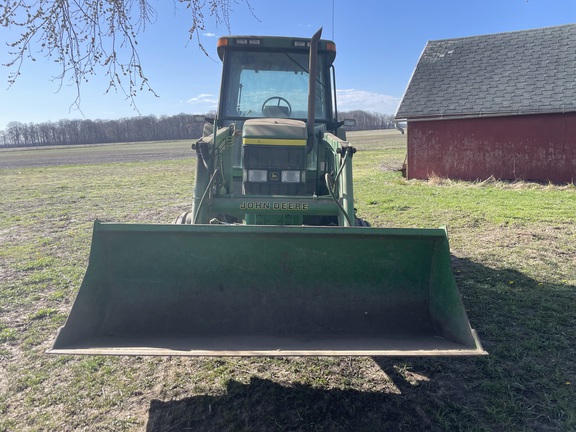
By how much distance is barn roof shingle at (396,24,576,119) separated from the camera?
14289mm

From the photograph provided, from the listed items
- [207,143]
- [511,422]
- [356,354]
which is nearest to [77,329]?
[356,354]

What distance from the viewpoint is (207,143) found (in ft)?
15.5

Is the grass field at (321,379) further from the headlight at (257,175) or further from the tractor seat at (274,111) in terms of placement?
the tractor seat at (274,111)

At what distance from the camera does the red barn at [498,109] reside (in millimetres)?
13844

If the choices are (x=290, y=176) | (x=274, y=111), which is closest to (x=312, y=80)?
(x=290, y=176)

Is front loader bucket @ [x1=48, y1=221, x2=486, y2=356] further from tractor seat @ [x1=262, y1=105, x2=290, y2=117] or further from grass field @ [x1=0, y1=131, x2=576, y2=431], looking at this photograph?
tractor seat @ [x1=262, y1=105, x2=290, y2=117]

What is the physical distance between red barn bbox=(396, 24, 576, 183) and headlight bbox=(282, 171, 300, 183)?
11.6 metres

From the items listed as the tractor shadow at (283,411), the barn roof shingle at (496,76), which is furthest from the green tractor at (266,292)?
the barn roof shingle at (496,76)

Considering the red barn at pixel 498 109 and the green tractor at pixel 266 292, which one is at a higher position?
the red barn at pixel 498 109

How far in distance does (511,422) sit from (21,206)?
12.5 meters

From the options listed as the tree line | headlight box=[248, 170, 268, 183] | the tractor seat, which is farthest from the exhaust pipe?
the tree line

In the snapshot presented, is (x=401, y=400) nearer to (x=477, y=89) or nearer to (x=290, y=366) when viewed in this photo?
(x=290, y=366)

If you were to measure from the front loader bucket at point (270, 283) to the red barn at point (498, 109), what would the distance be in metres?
12.3

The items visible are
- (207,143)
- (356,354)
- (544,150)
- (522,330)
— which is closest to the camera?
(356,354)
